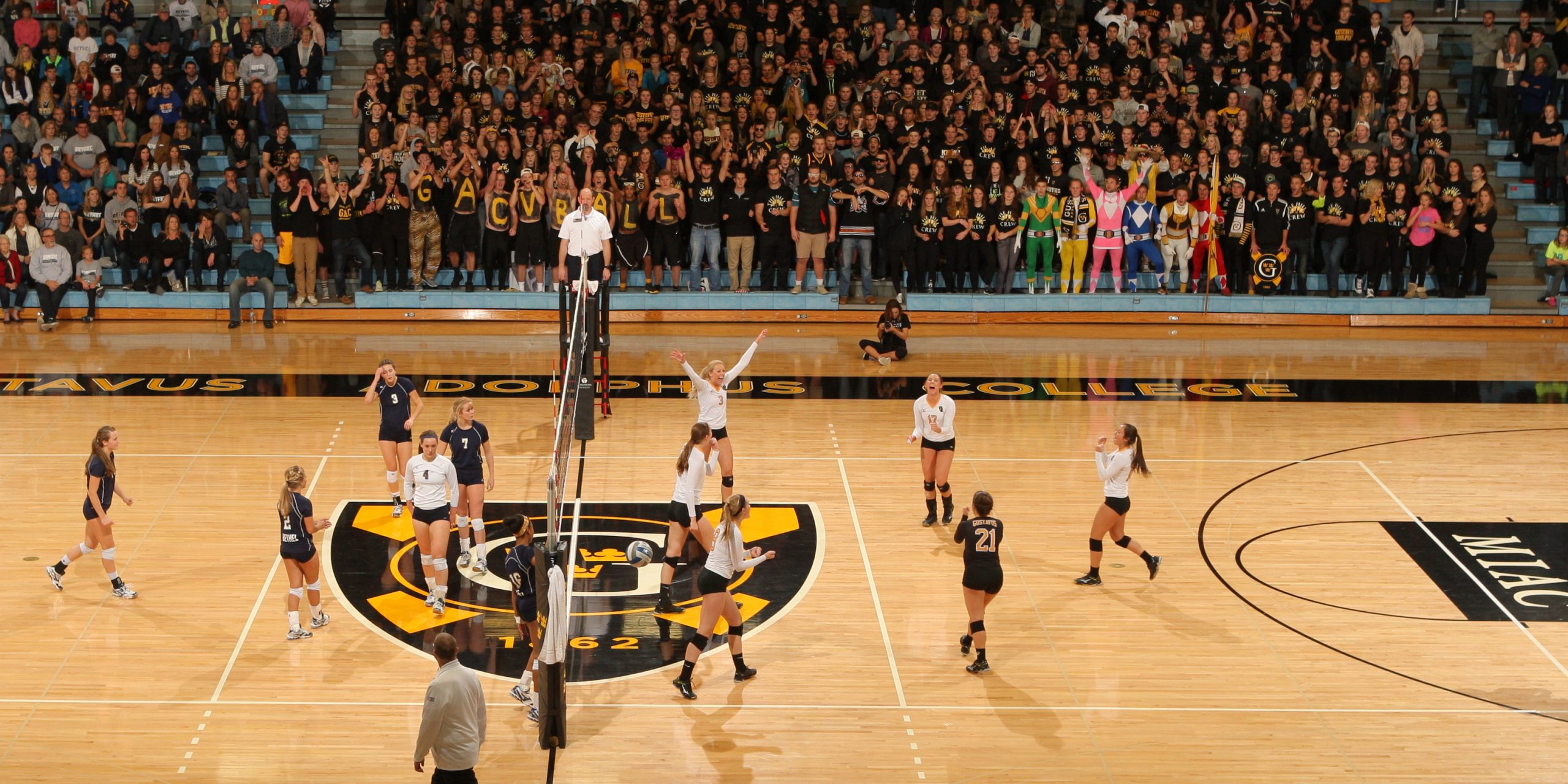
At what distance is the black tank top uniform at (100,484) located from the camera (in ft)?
48.9

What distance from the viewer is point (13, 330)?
25.4 metres

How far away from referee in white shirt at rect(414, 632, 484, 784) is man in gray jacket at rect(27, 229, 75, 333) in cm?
1755

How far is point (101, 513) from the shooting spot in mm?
14961

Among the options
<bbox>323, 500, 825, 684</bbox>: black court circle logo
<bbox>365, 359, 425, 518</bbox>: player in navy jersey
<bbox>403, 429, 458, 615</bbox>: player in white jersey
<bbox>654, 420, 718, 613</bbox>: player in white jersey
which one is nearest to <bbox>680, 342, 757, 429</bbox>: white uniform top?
<bbox>323, 500, 825, 684</bbox>: black court circle logo

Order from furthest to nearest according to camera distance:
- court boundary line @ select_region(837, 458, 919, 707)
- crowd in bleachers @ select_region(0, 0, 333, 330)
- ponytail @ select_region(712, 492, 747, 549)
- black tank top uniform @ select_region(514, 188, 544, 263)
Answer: crowd in bleachers @ select_region(0, 0, 333, 330) < black tank top uniform @ select_region(514, 188, 544, 263) < court boundary line @ select_region(837, 458, 919, 707) < ponytail @ select_region(712, 492, 747, 549)

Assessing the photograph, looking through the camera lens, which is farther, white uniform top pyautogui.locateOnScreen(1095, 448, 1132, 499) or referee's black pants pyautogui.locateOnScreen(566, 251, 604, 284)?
referee's black pants pyautogui.locateOnScreen(566, 251, 604, 284)

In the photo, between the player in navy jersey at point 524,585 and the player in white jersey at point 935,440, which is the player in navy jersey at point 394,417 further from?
the player in white jersey at point 935,440

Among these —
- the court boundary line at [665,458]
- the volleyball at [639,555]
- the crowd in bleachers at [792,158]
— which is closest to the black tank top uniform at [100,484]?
the court boundary line at [665,458]

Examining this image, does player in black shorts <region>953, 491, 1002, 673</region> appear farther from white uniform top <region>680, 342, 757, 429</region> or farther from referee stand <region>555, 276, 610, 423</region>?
referee stand <region>555, 276, 610, 423</region>

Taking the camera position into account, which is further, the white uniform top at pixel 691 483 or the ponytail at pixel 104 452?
the white uniform top at pixel 691 483

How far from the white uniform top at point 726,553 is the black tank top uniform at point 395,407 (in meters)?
5.21

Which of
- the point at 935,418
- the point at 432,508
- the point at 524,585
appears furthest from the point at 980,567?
the point at 432,508

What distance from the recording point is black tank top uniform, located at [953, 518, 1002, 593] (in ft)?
44.8

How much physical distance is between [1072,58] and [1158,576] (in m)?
14.6
